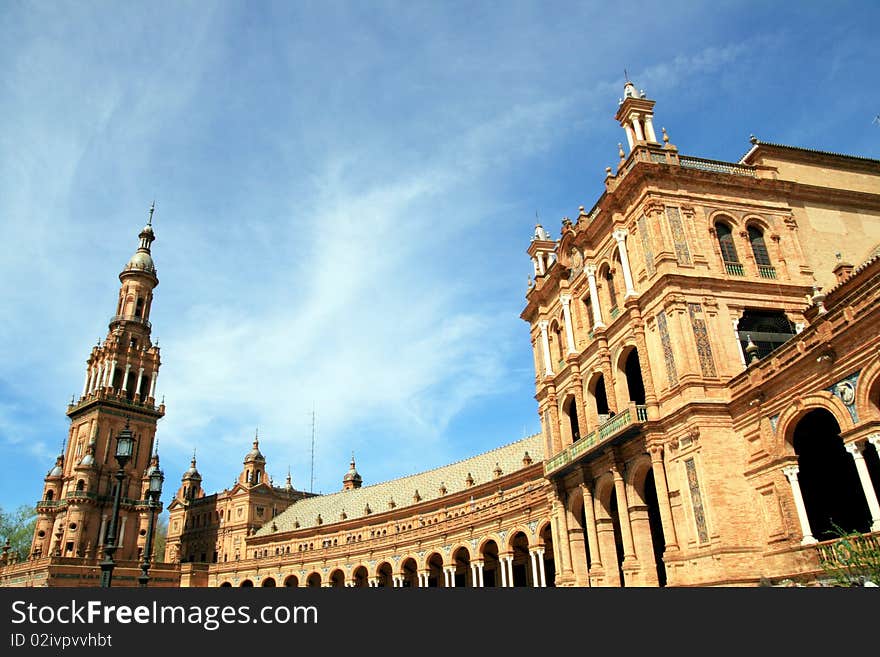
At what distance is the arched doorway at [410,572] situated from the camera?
199 ft

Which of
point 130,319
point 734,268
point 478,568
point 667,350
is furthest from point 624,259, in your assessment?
point 130,319

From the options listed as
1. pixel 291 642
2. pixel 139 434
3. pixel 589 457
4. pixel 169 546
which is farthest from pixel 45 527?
pixel 291 642

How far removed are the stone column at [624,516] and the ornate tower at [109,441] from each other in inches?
2719

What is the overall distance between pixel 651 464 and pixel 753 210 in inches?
508

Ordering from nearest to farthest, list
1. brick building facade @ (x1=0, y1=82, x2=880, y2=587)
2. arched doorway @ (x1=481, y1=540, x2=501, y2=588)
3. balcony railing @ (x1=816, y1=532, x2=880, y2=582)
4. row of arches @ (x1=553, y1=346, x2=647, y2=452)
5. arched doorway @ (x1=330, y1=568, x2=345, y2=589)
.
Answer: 1. balcony railing @ (x1=816, y1=532, x2=880, y2=582)
2. brick building facade @ (x1=0, y1=82, x2=880, y2=587)
3. row of arches @ (x1=553, y1=346, x2=647, y2=452)
4. arched doorway @ (x1=481, y1=540, x2=501, y2=588)
5. arched doorway @ (x1=330, y1=568, x2=345, y2=589)

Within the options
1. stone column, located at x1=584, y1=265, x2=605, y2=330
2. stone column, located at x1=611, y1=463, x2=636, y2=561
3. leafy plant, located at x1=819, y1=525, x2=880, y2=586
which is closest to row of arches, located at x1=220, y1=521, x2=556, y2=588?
stone column, located at x1=611, y1=463, x2=636, y2=561

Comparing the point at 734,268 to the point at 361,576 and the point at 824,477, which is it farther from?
the point at 361,576

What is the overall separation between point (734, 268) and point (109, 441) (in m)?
78.5

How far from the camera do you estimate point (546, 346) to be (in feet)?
127

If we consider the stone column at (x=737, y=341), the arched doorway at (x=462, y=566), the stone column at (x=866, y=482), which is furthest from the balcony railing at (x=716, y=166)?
the arched doorway at (x=462, y=566)

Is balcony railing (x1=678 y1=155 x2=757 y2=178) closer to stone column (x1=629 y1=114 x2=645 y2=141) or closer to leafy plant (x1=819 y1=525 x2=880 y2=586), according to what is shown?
stone column (x1=629 y1=114 x2=645 y2=141)

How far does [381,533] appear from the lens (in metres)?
73.2

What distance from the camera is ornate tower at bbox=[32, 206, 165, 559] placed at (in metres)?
77.4

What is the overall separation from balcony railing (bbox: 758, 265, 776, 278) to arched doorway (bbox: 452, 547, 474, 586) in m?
34.5
